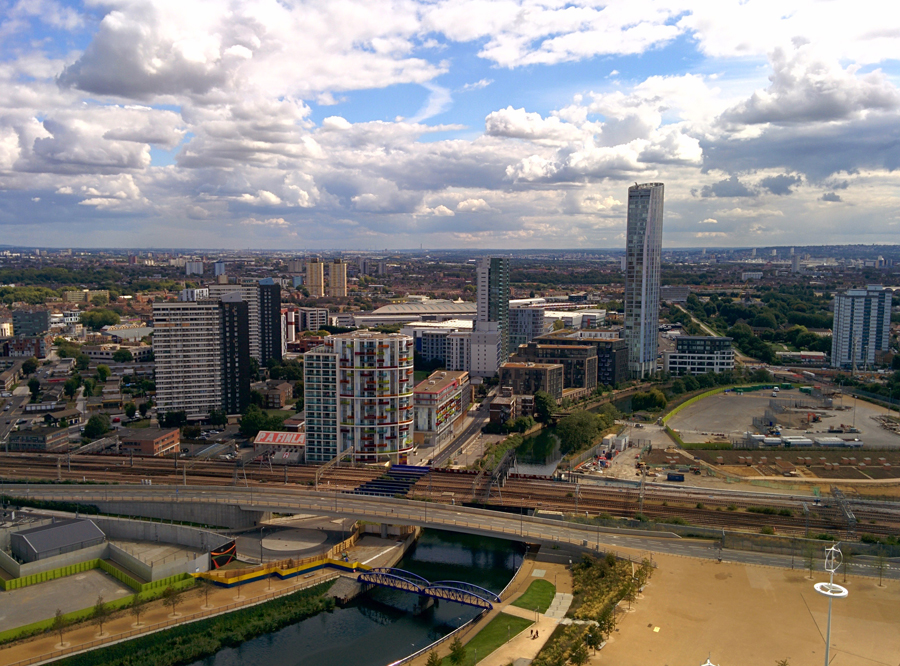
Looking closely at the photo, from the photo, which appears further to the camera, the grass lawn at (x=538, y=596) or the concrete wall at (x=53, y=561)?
the concrete wall at (x=53, y=561)

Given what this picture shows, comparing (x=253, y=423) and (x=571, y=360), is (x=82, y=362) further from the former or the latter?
(x=571, y=360)

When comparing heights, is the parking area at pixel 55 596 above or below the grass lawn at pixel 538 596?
below

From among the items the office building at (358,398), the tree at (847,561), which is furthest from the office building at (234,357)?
the tree at (847,561)

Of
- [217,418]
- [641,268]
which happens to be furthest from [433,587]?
[641,268]

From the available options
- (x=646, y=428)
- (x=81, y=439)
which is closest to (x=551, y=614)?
(x=646, y=428)

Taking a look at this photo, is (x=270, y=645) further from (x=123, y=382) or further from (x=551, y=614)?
(x=123, y=382)

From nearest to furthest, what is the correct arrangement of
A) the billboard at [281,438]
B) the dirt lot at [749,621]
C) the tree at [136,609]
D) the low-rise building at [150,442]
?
the dirt lot at [749,621]
the tree at [136,609]
the billboard at [281,438]
the low-rise building at [150,442]

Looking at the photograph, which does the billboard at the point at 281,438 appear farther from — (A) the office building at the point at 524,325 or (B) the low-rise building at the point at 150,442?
(A) the office building at the point at 524,325
